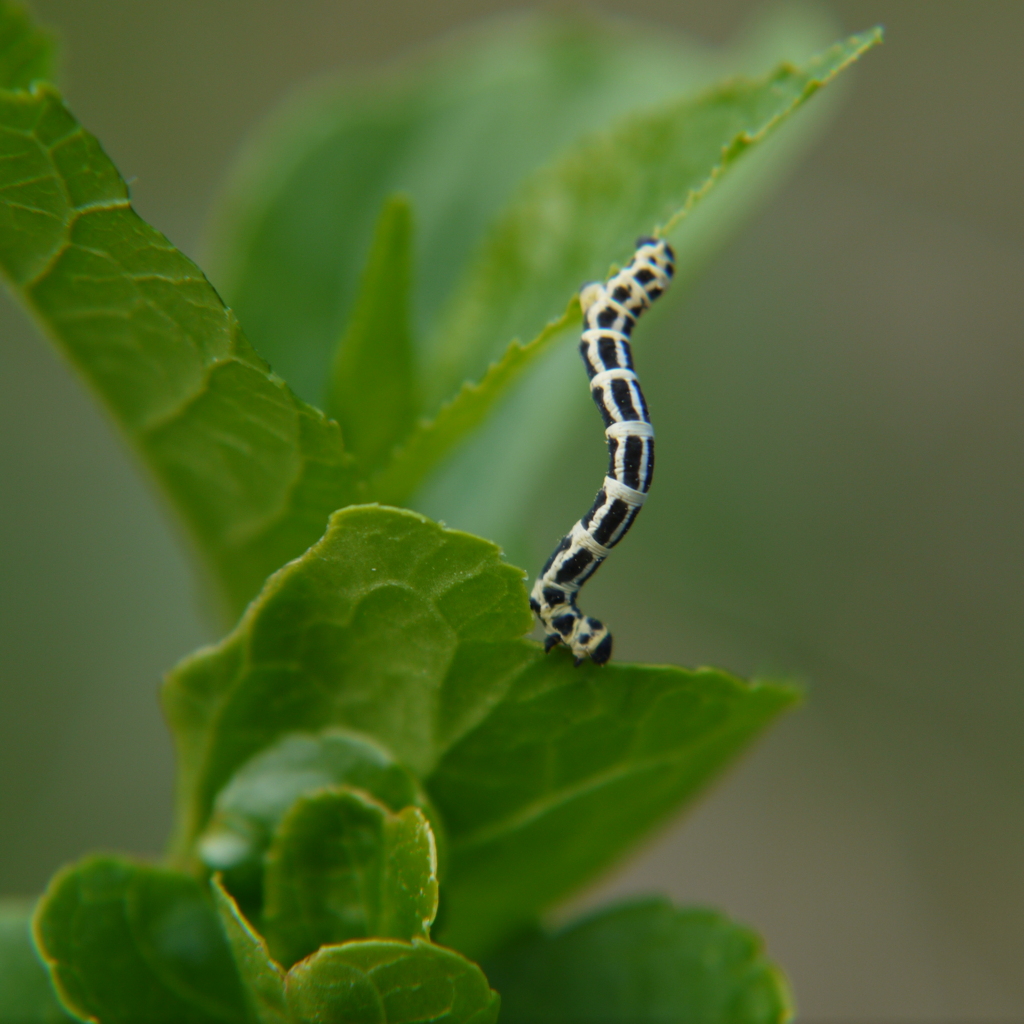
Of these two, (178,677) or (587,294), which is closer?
(178,677)

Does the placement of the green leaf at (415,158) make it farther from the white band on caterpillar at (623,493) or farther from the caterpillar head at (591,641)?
the caterpillar head at (591,641)

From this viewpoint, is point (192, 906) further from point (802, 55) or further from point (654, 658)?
point (654, 658)

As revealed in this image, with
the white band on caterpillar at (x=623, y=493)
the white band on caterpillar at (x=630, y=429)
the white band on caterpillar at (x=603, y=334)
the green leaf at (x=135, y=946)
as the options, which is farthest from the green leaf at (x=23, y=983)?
the white band on caterpillar at (x=603, y=334)

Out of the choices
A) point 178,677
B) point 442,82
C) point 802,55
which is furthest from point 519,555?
point 802,55

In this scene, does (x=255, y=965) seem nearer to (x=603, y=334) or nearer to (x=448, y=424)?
(x=448, y=424)

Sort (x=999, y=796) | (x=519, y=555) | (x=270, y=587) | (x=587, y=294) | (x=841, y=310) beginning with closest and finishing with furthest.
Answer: (x=270, y=587)
(x=587, y=294)
(x=519, y=555)
(x=999, y=796)
(x=841, y=310)

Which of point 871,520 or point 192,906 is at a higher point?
point 871,520

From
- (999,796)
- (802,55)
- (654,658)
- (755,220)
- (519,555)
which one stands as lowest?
(999,796)

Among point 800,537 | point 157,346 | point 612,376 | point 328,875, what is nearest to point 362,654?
point 328,875
